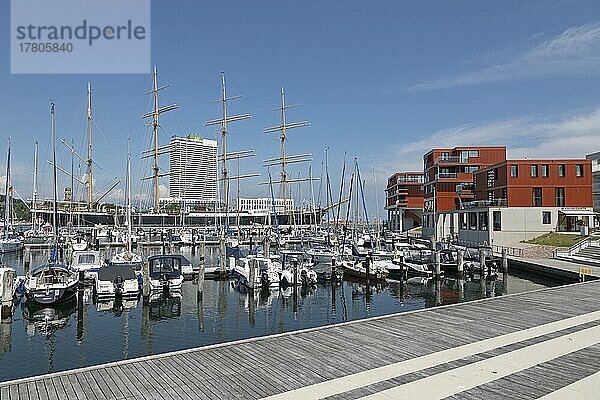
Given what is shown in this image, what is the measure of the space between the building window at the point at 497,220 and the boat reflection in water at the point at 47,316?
43.6 meters

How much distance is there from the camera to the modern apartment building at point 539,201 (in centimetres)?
5528

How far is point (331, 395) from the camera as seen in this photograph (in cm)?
1014

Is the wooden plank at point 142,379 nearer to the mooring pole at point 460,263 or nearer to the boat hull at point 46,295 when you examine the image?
the boat hull at point 46,295

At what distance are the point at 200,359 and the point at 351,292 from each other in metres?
21.9

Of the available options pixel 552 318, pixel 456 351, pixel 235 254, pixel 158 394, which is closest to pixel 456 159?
pixel 235 254

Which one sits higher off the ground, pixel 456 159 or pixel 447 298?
pixel 456 159

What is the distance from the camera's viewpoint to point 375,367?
11.9 metres

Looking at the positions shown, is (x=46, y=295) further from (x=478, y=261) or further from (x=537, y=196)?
(x=537, y=196)

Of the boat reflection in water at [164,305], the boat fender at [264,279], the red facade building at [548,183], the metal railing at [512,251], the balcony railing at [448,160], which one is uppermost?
the balcony railing at [448,160]

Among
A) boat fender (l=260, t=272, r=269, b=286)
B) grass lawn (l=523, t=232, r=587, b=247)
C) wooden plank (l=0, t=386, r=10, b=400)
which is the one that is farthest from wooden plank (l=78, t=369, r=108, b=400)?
grass lawn (l=523, t=232, r=587, b=247)

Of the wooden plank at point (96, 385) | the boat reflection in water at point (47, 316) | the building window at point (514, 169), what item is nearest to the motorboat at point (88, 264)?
the boat reflection in water at point (47, 316)

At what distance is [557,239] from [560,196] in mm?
7581

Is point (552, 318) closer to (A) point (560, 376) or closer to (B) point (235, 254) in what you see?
(A) point (560, 376)

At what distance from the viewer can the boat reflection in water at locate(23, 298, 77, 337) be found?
23.4 metres
